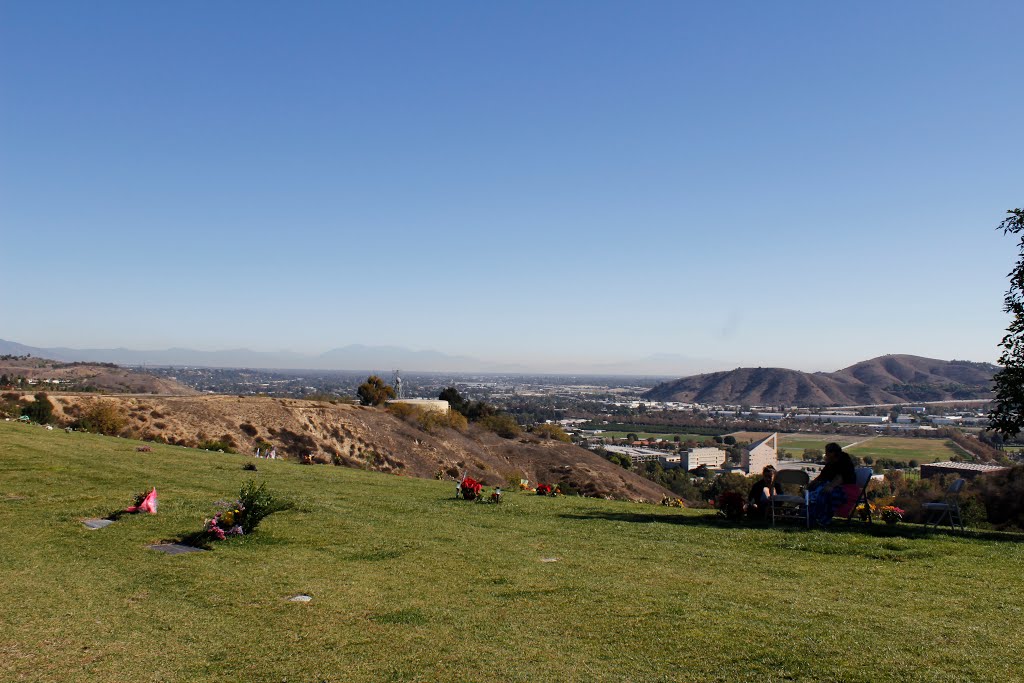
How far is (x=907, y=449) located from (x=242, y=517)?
8435 cm

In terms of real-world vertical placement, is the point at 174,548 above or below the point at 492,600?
below

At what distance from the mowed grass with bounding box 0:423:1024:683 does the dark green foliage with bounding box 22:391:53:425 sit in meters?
20.8

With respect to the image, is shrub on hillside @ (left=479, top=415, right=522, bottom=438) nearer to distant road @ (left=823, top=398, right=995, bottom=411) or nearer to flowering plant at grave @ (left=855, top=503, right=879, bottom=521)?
flowering plant at grave @ (left=855, top=503, right=879, bottom=521)

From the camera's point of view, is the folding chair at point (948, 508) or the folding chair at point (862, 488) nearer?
the folding chair at point (862, 488)

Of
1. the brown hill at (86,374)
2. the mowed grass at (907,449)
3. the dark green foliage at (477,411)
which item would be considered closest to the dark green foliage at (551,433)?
the dark green foliage at (477,411)

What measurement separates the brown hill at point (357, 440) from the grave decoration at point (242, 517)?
19904 millimetres

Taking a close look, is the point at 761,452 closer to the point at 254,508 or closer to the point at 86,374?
the point at 254,508

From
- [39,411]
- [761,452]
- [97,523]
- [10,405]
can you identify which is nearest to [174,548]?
[97,523]

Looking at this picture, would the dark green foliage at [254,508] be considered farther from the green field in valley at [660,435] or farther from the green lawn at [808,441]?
the green field in valley at [660,435]

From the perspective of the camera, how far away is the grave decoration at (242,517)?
9711mm

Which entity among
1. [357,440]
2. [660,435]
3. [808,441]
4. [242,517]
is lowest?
[660,435]

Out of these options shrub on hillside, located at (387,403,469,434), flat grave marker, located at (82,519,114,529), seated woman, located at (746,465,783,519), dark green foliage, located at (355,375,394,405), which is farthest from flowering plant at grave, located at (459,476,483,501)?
dark green foliage, located at (355,375,394,405)

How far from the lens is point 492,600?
23.2 feet

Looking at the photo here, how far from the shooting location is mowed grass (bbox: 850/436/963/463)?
225 ft
